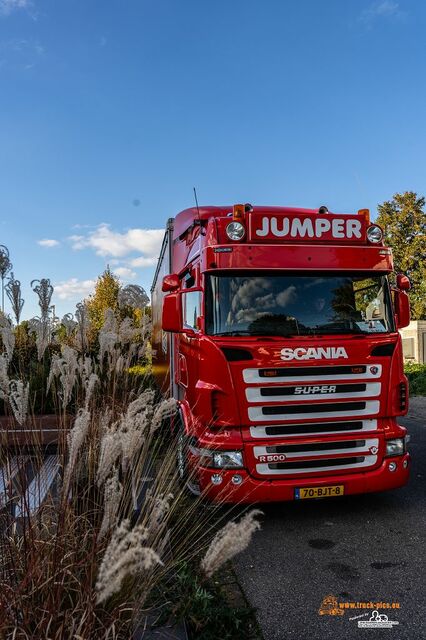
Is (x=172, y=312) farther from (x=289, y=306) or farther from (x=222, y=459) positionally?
(x=222, y=459)

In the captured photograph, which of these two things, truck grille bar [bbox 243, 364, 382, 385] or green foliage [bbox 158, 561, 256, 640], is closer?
green foliage [bbox 158, 561, 256, 640]

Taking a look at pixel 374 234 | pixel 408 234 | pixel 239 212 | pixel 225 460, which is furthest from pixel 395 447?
pixel 408 234

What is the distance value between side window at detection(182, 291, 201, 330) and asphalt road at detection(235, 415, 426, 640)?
2203 mm

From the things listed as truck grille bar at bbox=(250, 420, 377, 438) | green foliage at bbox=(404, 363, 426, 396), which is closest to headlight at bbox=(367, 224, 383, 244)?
truck grille bar at bbox=(250, 420, 377, 438)

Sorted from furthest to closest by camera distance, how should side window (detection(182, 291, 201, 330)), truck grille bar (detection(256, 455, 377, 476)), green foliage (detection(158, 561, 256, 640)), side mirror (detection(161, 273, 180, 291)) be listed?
side mirror (detection(161, 273, 180, 291)), side window (detection(182, 291, 201, 330)), truck grille bar (detection(256, 455, 377, 476)), green foliage (detection(158, 561, 256, 640))

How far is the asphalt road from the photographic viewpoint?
318cm

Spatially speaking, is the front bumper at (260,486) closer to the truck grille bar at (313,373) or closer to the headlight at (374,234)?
the truck grille bar at (313,373)

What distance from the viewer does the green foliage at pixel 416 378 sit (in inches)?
625

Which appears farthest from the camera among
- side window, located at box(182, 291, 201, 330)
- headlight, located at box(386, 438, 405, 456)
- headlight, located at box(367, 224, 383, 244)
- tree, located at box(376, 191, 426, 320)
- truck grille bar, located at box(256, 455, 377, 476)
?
tree, located at box(376, 191, 426, 320)

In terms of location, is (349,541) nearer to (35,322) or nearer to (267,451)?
(267,451)

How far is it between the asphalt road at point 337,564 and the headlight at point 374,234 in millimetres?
2895

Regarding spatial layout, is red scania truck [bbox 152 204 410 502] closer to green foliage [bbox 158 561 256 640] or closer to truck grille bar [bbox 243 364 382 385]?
truck grille bar [bbox 243 364 382 385]

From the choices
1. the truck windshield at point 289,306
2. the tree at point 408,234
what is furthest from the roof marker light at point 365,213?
the tree at point 408,234

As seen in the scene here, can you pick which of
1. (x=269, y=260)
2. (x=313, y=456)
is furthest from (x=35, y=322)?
(x=313, y=456)
